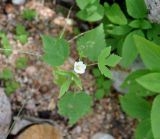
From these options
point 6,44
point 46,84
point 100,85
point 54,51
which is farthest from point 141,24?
point 6,44

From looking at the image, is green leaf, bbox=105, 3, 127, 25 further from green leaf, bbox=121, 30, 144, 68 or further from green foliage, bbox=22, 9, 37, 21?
green foliage, bbox=22, 9, 37, 21

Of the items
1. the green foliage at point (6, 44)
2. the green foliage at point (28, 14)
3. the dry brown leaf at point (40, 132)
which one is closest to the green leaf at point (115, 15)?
the green foliage at point (28, 14)

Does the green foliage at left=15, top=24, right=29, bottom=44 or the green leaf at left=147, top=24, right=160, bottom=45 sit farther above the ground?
the green leaf at left=147, top=24, right=160, bottom=45

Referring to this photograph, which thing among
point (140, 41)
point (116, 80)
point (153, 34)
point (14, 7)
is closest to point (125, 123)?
point (116, 80)

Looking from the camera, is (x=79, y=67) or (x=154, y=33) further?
(x=154, y=33)

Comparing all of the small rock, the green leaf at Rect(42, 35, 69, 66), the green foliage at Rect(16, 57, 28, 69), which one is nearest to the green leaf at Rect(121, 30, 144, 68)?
the green leaf at Rect(42, 35, 69, 66)

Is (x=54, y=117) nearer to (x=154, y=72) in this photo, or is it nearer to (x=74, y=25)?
(x=74, y=25)

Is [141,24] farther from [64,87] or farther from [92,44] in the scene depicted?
[64,87]
